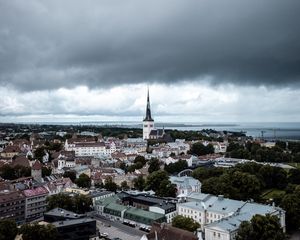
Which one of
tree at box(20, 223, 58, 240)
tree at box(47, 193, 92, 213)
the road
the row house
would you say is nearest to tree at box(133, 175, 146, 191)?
tree at box(47, 193, 92, 213)

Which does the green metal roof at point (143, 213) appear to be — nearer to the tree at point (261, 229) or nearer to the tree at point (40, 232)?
the tree at point (261, 229)

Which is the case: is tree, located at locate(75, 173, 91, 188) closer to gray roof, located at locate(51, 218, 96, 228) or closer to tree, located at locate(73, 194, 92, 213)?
tree, located at locate(73, 194, 92, 213)

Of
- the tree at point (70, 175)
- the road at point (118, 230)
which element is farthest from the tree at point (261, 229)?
the tree at point (70, 175)

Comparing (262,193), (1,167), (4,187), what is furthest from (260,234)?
(1,167)

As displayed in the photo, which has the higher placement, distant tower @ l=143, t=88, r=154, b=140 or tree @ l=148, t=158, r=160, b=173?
distant tower @ l=143, t=88, r=154, b=140

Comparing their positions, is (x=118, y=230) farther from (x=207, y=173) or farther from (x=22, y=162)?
(x=22, y=162)

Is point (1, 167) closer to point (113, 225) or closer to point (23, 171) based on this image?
point (23, 171)
